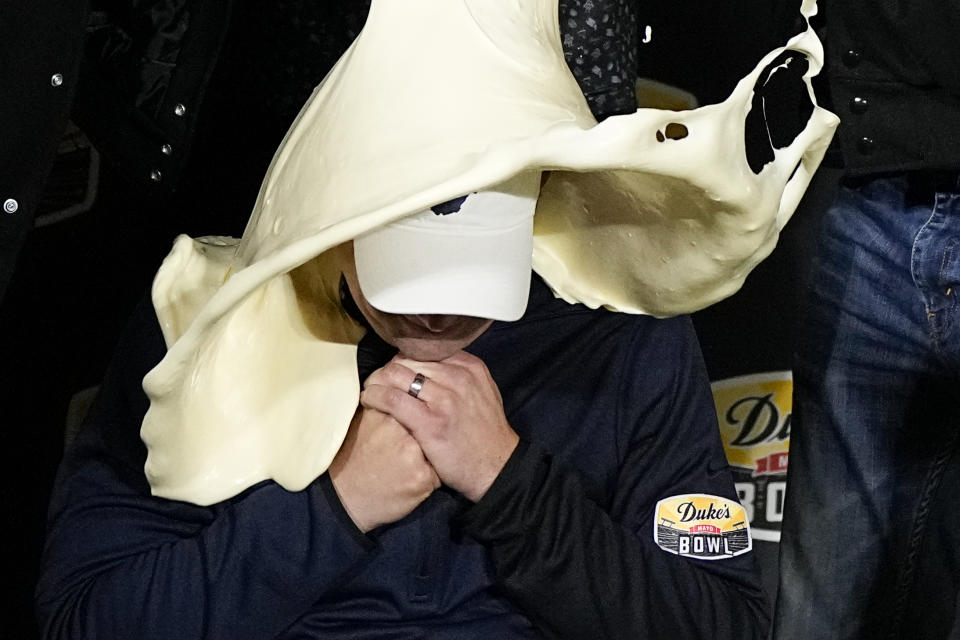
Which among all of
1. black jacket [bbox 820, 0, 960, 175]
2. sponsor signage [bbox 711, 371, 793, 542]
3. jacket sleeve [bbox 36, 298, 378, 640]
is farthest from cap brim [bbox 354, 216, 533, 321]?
sponsor signage [bbox 711, 371, 793, 542]

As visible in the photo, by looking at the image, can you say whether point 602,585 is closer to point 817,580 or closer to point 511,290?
point 511,290

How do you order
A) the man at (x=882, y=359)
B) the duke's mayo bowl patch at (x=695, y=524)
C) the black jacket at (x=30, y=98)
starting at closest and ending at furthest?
the black jacket at (x=30, y=98), the duke's mayo bowl patch at (x=695, y=524), the man at (x=882, y=359)

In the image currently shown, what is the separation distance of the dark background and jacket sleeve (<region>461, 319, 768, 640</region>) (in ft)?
1.20

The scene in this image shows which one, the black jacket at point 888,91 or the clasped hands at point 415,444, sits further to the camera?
the black jacket at point 888,91

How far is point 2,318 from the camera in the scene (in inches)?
49.8

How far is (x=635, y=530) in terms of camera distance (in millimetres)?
991

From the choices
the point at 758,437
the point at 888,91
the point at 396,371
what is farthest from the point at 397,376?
the point at 758,437

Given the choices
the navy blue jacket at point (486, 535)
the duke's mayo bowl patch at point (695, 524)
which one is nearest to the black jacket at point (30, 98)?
the navy blue jacket at point (486, 535)

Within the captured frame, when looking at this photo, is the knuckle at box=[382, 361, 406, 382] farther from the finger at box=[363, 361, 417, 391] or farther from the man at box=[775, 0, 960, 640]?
the man at box=[775, 0, 960, 640]

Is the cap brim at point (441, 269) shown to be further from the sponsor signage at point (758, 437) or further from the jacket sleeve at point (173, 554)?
the sponsor signage at point (758, 437)

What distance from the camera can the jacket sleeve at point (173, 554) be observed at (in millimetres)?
905

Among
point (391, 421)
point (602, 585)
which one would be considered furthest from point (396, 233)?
point (602, 585)

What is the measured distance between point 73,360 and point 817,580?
2.75 ft

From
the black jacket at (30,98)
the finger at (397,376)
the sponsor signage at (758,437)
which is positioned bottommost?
the sponsor signage at (758,437)
